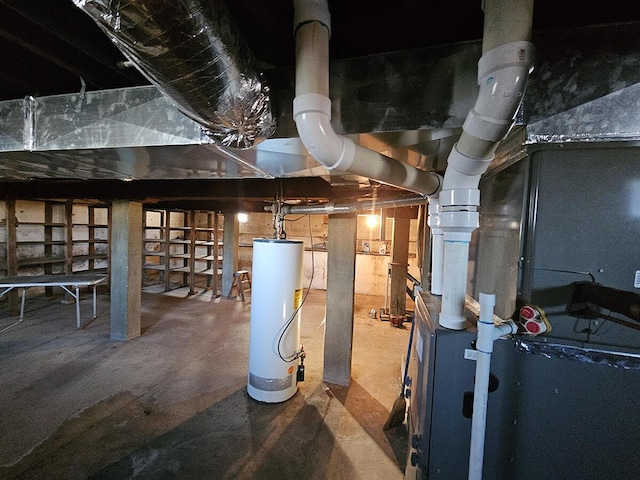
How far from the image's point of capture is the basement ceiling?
0.87 meters

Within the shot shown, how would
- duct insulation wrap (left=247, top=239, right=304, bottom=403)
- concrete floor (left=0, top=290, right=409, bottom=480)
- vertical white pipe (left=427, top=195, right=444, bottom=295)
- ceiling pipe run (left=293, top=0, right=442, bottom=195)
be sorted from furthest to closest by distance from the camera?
duct insulation wrap (left=247, top=239, right=304, bottom=403), concrete floor (left=0, top=290, right=409, bottom=480), vertical white pipe (left=427, top=195, right=444, bottom=295), ceiling pipe run (left=293, top=0, right=442, bottom=195)

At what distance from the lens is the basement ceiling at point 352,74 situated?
0.87 meters

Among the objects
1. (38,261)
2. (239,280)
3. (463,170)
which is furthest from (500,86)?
(38,261)

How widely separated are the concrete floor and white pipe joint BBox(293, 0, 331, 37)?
2324 millimetres

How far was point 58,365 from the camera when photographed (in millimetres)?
2949

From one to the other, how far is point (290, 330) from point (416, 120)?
203 centimetres

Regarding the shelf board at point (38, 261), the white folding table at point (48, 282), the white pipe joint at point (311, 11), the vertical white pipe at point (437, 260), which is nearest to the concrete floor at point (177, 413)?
the white folding table at point (48, 282)

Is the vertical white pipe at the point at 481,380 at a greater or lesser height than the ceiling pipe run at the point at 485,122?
lesser

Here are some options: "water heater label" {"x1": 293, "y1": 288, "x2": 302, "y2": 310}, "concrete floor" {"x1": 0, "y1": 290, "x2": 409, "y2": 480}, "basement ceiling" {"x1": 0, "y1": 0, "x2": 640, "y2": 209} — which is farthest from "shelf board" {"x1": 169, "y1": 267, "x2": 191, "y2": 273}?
"basement ceiling" {"x1": 0, "y1": 0, "x2": 640, "y2": 209}

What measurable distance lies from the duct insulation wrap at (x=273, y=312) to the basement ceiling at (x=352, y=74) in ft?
3.68

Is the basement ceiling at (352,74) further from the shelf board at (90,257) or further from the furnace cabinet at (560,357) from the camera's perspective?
the shelf board at (90,257)

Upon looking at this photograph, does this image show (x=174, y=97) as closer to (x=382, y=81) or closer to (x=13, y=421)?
(x=382, y=81)

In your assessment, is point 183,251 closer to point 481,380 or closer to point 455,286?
point 455,286

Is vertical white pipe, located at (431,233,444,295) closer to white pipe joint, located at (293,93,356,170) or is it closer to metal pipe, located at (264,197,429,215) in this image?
metal pipe, located at (264,197,429,215)
